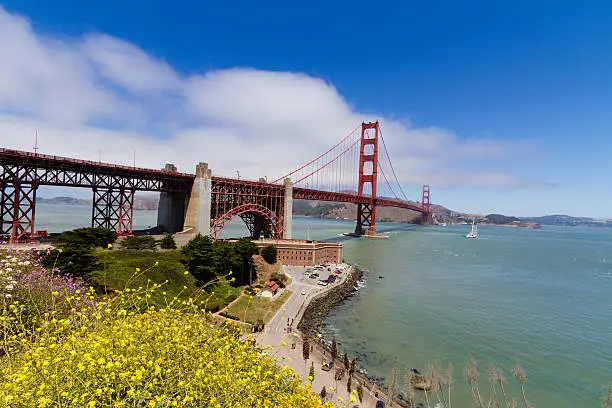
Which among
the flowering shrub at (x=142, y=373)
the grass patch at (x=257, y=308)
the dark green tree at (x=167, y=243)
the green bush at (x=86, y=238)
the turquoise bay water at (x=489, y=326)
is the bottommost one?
the turquoise bay water at (x=489, y=326)

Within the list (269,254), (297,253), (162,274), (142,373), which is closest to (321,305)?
Result: (269,254)

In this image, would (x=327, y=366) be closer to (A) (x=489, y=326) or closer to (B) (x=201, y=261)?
(B) (x=201, y=261)

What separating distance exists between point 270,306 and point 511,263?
2617 inches

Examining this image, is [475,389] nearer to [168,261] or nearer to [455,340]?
[455,340]

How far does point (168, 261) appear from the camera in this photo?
3769 centimetres

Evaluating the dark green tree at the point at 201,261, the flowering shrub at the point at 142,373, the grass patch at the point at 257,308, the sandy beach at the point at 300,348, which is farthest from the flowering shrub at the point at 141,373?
the dark green tree at the point at 201,261

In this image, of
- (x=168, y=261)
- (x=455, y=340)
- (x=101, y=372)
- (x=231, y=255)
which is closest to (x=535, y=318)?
(x=455, y=340)

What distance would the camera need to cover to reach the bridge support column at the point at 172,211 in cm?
5234

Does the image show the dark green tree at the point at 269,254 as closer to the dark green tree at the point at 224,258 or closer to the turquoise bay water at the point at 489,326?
the dark green tree at the point at 224,258

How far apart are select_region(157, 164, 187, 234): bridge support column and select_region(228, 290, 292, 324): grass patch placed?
2233 centimetres

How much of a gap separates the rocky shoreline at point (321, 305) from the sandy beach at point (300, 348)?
45 centimetres

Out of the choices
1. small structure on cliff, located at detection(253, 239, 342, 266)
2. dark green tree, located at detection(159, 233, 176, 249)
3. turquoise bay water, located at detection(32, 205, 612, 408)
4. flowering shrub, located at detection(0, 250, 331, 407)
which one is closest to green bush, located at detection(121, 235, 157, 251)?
dark green tree, located at detection(159, 233, 176, 249)

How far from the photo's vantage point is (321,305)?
38.0 meters

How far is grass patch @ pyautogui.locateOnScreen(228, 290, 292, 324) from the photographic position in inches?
1232
